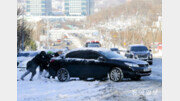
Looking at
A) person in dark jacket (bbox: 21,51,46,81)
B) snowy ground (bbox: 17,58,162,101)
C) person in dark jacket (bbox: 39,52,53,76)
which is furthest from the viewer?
person in dark jacket (bbox: 21,51,46,81)

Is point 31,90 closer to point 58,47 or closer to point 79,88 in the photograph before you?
point 79,88

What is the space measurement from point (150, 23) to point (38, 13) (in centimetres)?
266

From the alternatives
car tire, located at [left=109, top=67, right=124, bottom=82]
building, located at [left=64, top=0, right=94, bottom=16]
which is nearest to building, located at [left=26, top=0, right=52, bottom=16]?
building, located at [left=64, top=0, right=94, bottom=16]

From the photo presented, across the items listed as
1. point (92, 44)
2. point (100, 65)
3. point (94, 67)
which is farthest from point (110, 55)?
point (92, 44)

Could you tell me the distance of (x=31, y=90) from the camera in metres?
9.56

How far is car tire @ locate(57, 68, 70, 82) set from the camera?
11.5 m

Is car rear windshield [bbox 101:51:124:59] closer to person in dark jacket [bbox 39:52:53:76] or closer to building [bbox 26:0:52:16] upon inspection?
person in dark jacket [bbox 39:52:53:76]

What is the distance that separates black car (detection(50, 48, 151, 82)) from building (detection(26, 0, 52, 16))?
58.4 inches

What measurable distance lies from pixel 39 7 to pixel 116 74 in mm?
2417

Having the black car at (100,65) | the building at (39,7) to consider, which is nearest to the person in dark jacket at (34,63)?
the black car at (100,65)

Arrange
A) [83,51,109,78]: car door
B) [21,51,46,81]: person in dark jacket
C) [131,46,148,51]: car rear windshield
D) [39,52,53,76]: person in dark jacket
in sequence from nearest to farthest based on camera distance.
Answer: [83,51,109,78]: car door → [39,52,53,76]: person in dark jacket → [21,51,46,81]: person in dark jacket → [131,46,148,51]: car rear windshield

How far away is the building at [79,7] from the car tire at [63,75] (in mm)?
1946

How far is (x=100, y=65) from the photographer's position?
11.1 m
